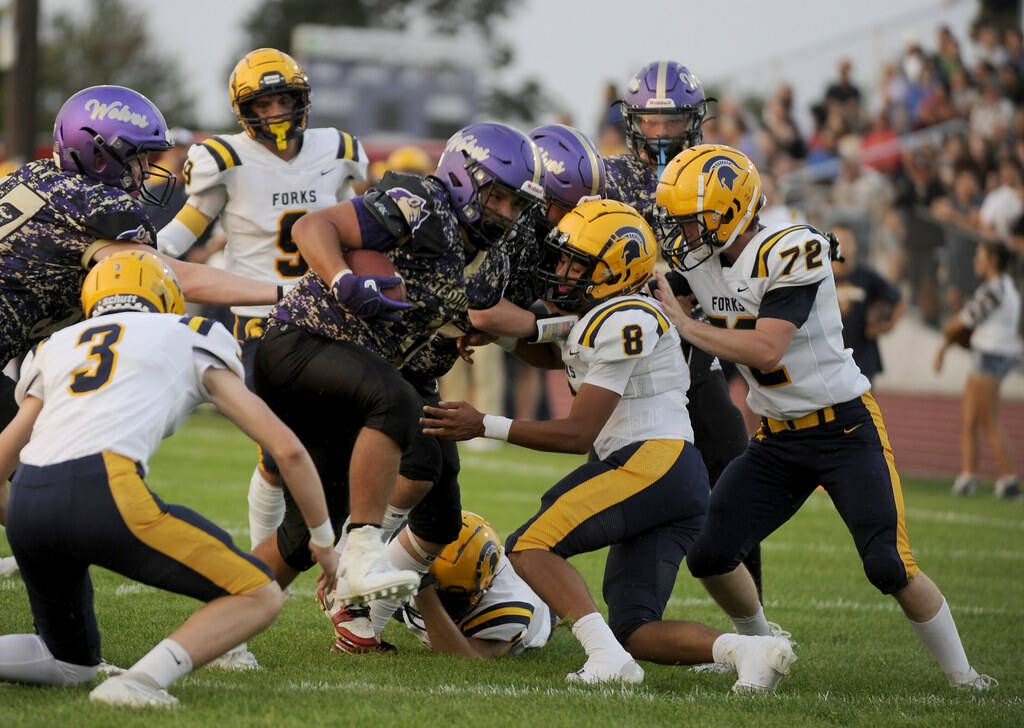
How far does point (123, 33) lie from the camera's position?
4347 cm

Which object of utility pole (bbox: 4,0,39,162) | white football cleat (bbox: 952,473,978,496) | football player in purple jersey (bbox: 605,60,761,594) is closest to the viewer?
football player in purple jersey (bbox: 605,60,761,594)

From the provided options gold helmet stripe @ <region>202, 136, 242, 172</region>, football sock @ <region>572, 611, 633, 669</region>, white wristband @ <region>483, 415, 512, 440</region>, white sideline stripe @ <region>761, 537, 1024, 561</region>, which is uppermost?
gold helmet stripe @ <region>202, 136, 242, 172</region>

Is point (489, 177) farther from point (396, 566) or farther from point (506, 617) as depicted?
point (506, 617)

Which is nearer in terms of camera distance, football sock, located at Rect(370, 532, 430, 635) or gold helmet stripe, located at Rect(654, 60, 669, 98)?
football sock, located at Rect(370, 532, 430, 635)

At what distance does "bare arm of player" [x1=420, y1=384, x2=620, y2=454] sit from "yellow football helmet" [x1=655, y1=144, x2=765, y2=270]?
0.66m

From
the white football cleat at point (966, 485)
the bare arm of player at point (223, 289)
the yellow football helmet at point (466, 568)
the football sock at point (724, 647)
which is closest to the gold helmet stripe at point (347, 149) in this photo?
the bare arm of player at point (223, 289)

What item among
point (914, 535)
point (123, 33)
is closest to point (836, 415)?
point (914, 535)

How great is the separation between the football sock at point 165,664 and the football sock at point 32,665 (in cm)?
42

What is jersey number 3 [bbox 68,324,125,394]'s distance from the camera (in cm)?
352

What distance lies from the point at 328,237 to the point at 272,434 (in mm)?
786

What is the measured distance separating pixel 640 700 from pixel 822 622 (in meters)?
2.03

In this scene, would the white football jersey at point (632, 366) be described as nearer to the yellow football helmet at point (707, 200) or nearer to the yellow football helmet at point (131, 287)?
the yellow football helmet at point (707, 200)

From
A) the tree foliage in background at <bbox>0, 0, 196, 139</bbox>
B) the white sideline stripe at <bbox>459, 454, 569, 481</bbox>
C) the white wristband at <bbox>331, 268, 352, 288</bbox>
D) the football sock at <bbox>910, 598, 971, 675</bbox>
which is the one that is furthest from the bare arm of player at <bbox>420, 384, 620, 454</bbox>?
the tree foliage in background at <bbox>0, 0, 196, 139</bbox>

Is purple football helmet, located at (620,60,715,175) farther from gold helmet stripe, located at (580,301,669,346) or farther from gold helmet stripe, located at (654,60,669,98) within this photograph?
gold helmet stripe, located at (580,301,669,346)
